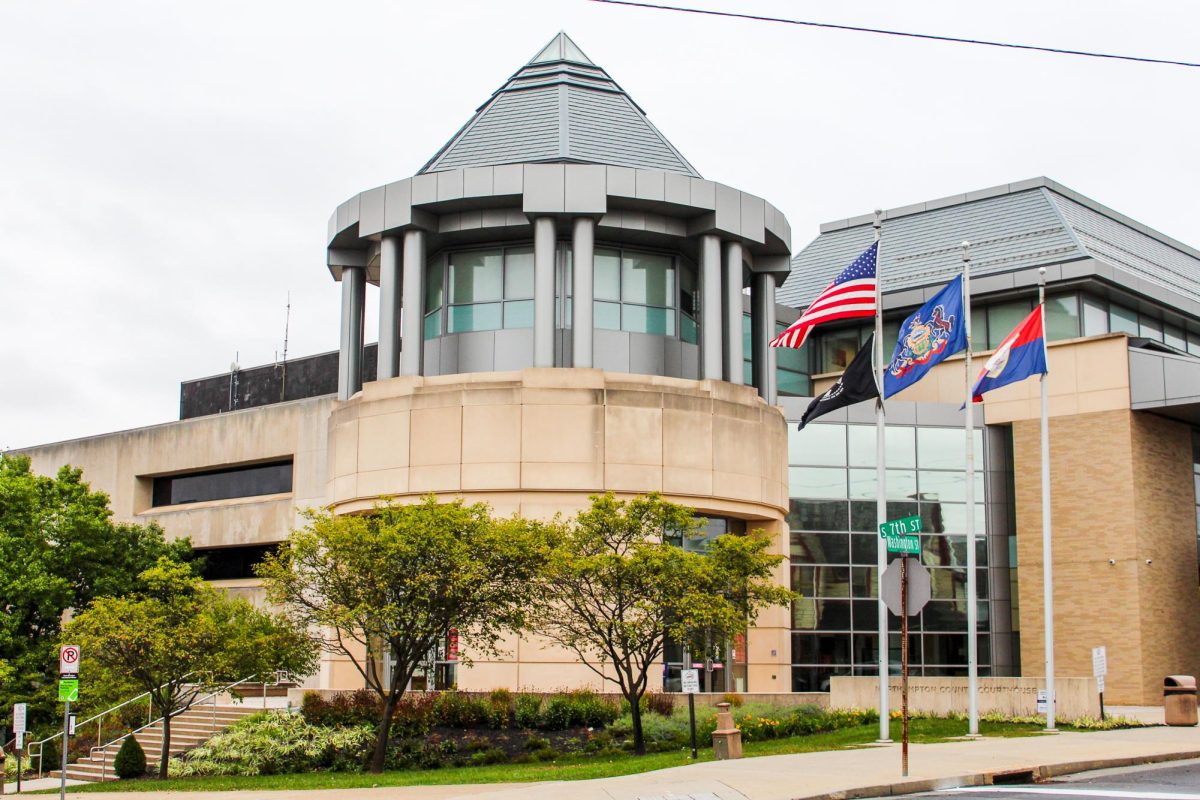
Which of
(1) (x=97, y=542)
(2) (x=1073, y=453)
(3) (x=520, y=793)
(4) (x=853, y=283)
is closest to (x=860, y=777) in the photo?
(3) (x=520, y=793)

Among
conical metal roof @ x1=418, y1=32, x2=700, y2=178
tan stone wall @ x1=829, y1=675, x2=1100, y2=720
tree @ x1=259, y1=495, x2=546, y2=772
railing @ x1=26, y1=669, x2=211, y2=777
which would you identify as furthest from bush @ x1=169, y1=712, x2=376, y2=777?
conical metal roof @ x1=418, y1=32, x2=700, y2=178

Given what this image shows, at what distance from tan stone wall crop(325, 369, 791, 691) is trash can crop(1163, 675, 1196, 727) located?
33.3ft

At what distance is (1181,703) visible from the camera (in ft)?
92.8

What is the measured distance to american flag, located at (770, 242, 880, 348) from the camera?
26625mm

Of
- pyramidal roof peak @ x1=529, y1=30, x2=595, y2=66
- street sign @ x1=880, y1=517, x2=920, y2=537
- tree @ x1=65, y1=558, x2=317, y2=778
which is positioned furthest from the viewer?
pyramidal roof peak @ x1=529, y1=30, x2=595, y2=66

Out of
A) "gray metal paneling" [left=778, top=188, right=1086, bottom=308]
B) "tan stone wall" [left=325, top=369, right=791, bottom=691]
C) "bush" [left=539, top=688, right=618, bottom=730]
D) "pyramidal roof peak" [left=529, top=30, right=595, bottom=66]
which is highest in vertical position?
"pyramidal roof peak" [left=529, top=30, right=595, bottom=66]

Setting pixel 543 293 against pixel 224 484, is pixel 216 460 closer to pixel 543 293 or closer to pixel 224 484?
pixel 224 484

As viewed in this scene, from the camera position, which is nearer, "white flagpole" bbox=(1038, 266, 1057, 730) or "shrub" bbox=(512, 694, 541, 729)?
"white flagpole" bbox=(1038, 266, 1057, 730)

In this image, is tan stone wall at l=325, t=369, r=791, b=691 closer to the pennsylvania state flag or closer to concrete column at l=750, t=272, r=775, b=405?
concrete column at l=750, t=272, r=775, b=405

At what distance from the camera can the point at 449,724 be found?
3084 cm

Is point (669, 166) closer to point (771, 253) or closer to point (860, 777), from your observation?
point (771, 253)

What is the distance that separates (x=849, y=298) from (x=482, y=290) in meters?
13.1

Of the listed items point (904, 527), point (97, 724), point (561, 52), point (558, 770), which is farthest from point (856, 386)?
point (97, 724)

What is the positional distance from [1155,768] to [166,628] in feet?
67.9
